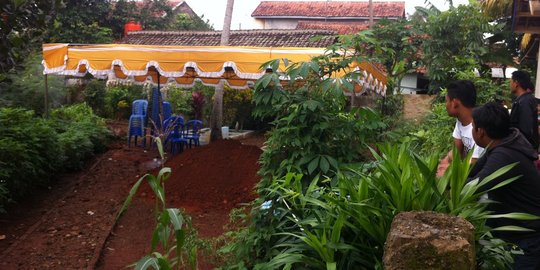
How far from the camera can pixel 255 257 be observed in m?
3.50

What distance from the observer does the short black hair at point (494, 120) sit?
3117 mm

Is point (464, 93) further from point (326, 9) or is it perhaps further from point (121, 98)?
point (326, 9)

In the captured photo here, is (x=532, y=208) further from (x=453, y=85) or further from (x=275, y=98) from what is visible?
(x=275, y=98)

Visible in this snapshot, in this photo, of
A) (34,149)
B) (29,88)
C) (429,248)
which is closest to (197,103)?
(29,88)

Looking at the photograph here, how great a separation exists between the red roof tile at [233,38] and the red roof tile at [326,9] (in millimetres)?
11343

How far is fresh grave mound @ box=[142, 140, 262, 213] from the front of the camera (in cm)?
920

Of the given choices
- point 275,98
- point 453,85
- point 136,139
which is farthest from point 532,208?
point 136,139

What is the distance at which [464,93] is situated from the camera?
3924mm

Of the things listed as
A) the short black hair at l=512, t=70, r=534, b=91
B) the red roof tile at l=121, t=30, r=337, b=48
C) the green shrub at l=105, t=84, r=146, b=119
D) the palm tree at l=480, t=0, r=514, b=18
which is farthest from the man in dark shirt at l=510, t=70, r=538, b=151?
the green shrub at l=105, t=84, r=146, b=119

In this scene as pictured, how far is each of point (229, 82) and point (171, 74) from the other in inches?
136

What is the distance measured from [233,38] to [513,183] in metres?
18.2

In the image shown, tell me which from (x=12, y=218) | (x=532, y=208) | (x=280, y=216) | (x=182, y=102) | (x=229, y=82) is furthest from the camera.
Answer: (x=182, y=102)

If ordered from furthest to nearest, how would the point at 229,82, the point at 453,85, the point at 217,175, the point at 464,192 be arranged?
the point at 229,82 → the point at 217,175 → the point at 453,85 → the point at 464,192

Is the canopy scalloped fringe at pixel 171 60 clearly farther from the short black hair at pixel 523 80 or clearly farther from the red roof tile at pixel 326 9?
the red roof tile at pixel 326 9
